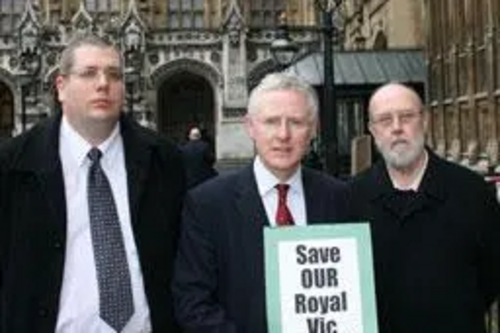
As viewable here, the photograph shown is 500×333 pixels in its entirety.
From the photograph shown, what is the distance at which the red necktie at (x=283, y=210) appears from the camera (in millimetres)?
3955

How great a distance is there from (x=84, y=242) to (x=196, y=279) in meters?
0.53

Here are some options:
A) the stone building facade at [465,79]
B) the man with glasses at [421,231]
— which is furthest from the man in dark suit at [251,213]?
the stone building facade at [465,79]

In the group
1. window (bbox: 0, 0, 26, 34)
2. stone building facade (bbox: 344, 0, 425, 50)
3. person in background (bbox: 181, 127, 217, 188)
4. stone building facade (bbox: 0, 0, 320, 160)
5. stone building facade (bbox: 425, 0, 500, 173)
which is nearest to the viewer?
person in background (bbox: 181, 127, 217, 188)

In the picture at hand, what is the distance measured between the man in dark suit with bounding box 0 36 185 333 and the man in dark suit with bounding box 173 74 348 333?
→ 0.27 metres

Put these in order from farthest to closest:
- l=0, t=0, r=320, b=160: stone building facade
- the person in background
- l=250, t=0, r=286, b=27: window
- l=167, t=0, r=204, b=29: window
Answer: l=250, t=0, r=286, b=27: window → l=167, t=0, r=204, b=29: window → l=0, t=0, r=320, b=160: stone building facade → the person in background

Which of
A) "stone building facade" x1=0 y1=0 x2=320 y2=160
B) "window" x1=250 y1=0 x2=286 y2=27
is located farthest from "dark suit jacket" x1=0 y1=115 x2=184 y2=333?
"window" x1=250 y1=0 x2=286 y2=27

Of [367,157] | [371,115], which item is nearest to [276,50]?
[367,157]

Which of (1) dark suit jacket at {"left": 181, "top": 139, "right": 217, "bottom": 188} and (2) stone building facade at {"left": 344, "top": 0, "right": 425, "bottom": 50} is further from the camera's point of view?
(2) stone building facade at {"left": 344, "top": 0, "right": 425, "bottom": 50}

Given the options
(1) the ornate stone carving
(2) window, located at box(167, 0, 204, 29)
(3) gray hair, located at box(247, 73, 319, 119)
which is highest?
(2) window, located at box(167, 0, 204, 29)

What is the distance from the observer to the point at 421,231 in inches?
172

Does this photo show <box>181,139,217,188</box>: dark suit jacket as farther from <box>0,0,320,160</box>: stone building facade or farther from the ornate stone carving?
the ornate stone carving

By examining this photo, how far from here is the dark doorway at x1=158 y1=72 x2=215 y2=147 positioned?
4406 cm

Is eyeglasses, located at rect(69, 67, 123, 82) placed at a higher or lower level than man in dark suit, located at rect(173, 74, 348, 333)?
higher

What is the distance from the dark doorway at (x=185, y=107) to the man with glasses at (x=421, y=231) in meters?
39.5
